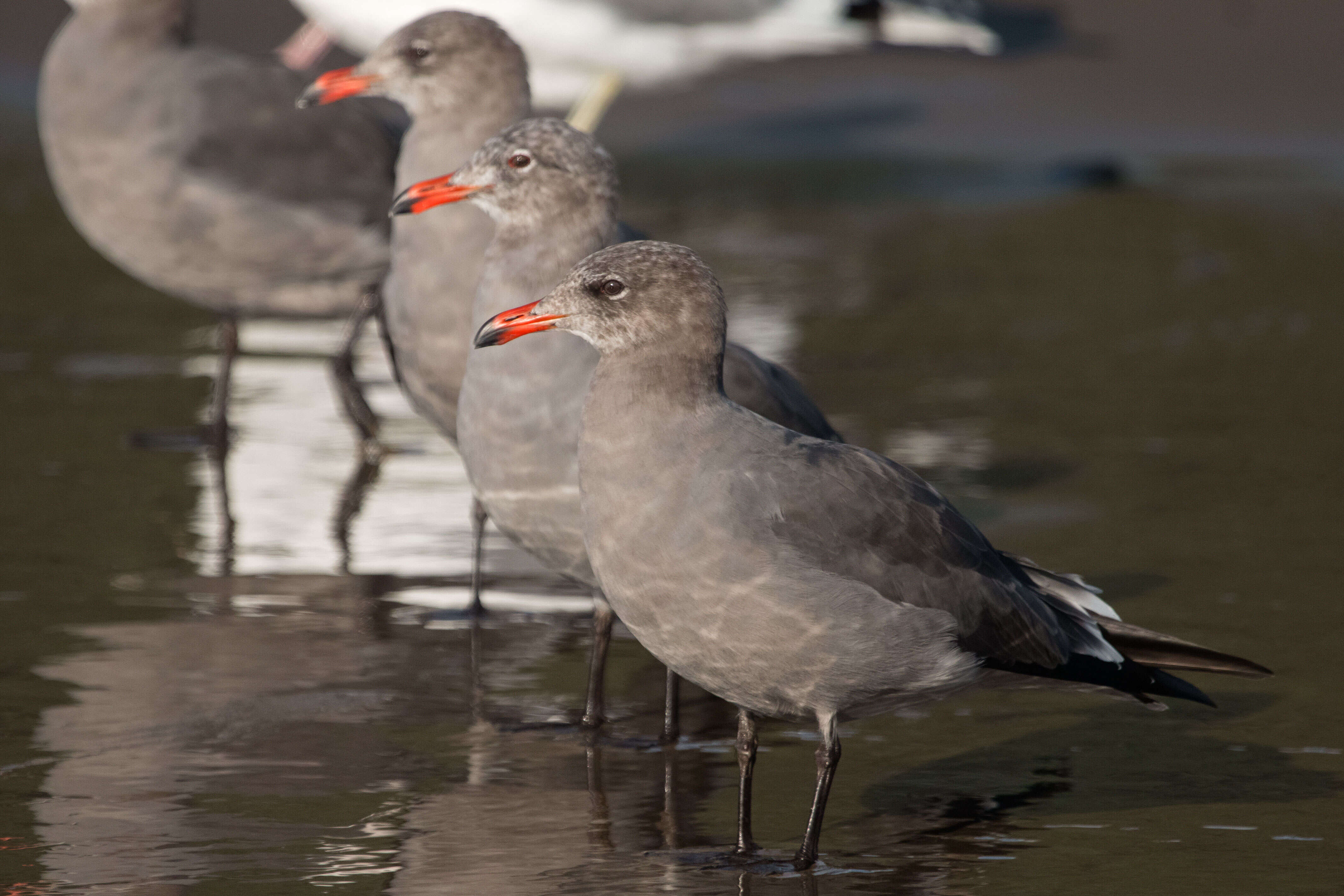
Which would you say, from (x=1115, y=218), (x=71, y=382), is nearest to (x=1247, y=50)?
(x=1115, y=218)

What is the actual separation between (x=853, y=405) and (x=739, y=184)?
6645mm

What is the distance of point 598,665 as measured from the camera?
20.4ft

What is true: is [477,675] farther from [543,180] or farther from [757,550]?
[757,550]

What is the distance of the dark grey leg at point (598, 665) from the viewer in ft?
20.2

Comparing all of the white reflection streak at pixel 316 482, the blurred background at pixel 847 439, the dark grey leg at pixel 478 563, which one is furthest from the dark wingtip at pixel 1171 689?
the white reflection streak at pixel 316 482

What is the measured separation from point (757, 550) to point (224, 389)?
5239 mm

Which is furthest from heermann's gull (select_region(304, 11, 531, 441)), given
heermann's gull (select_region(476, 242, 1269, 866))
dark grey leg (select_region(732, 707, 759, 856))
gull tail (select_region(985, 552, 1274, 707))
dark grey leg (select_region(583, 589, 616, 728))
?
gull tail (select_region(985, 552, 1274, 707))

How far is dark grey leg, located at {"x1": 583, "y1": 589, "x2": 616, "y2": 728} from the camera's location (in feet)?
20.2

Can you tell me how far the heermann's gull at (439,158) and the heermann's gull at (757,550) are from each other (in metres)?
1.70

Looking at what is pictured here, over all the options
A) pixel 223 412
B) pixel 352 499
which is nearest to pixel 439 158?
pixel 352 499

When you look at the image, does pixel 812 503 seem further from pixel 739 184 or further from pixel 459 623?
pixel 739 184

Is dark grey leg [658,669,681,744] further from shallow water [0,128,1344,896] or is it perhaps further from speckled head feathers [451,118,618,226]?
speckled head feathers [451,118,618,226]

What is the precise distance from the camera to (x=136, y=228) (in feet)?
31.2

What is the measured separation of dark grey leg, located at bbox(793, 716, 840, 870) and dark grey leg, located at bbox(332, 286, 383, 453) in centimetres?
476
